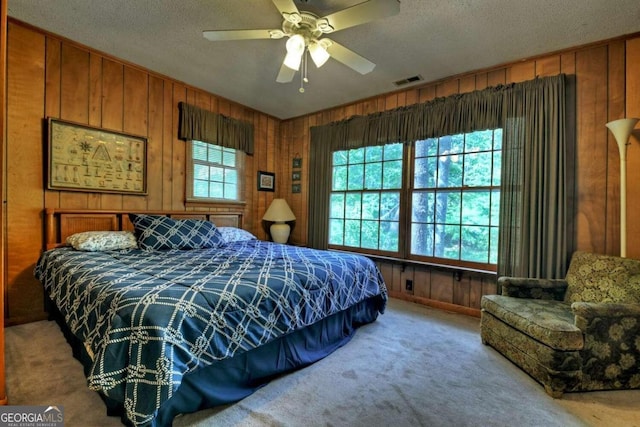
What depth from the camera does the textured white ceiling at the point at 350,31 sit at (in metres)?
2.21

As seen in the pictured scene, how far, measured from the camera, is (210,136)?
3951 mm

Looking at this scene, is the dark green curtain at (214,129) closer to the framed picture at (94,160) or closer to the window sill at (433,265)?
the framed picture at (94,160)

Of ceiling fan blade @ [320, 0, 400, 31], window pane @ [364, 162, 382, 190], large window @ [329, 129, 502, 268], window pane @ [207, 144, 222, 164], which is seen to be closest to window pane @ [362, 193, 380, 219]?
large window @ [329, 129, 502, 268]

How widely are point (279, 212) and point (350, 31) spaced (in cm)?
264

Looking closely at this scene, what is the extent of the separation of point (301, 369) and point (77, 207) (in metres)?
2.70

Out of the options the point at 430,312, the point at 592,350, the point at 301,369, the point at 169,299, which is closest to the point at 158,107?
the point at 169,299

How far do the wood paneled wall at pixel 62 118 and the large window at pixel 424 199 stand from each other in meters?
2.27

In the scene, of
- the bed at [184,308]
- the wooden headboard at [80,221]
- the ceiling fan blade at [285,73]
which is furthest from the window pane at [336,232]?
the ceiling fan blade at [285,73]

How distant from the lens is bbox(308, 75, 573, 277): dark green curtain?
2658 millimetres

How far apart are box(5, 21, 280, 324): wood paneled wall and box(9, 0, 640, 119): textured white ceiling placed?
0.19m

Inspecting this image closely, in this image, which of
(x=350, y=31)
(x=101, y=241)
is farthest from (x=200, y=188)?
(x=350, y=31)

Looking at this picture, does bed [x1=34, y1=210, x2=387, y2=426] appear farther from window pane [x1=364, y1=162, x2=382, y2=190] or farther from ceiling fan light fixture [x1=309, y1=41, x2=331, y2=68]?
ceiling fan light fixture [x1=309, y1=41, x2=331, y2=68]

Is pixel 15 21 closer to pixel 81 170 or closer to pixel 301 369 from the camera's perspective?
pixel 81 170

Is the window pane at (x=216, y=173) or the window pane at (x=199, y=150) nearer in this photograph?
the window pane at (x=199, y=150)
